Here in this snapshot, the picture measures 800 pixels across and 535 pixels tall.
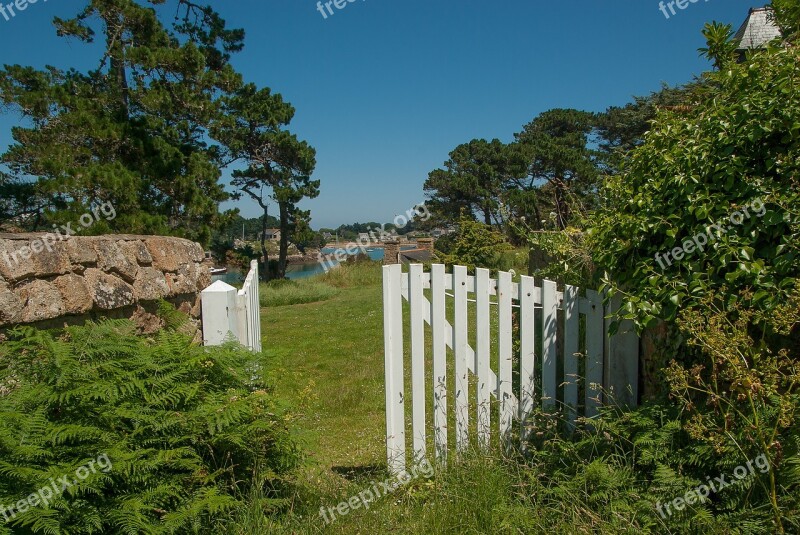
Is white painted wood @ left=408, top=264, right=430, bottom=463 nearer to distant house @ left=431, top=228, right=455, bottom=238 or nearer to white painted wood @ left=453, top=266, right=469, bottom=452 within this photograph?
white painted wood @ left=453, top=266, right=469, bottom=452

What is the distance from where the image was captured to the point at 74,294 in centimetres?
284

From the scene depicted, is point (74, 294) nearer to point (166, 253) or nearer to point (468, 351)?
point (166, 253)

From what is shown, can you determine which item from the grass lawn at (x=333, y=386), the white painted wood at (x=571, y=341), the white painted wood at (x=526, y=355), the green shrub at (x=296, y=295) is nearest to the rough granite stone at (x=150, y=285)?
the grass lawn at (x=333, y=386)

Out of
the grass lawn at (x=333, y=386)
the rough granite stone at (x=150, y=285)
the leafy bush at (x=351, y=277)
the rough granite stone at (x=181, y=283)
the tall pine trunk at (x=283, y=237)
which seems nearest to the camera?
the grass lawn at (x=333, y=386)

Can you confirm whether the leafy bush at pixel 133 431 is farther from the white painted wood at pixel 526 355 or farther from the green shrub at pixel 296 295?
the green shrub at pixel 296 295

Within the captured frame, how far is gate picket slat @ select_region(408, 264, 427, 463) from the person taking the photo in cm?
321

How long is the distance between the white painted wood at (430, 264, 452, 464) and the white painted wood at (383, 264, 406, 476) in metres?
0.23

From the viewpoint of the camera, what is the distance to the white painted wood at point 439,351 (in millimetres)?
3168

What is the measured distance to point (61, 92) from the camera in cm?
1056

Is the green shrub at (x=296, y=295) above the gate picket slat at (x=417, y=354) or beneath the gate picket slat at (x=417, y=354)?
beneath

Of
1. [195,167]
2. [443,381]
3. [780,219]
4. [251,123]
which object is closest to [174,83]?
[195,167]

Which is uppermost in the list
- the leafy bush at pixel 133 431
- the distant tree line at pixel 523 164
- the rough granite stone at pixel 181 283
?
the distant tree line at pixel 523 164

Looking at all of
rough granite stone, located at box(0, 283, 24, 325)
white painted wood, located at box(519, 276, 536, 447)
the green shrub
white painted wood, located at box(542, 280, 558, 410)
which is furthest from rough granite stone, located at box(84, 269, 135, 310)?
the green shrub

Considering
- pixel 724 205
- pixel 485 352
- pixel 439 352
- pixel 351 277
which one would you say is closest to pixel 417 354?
pixel 439 352
